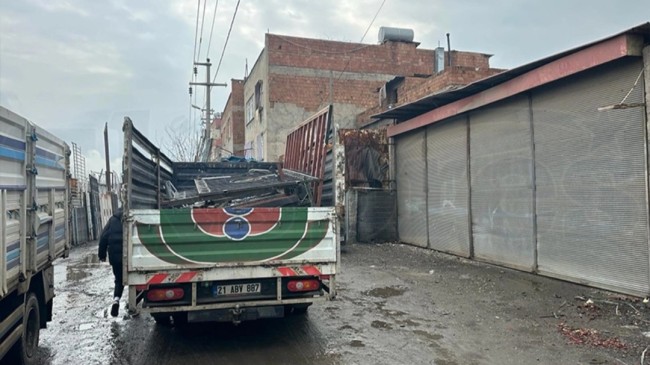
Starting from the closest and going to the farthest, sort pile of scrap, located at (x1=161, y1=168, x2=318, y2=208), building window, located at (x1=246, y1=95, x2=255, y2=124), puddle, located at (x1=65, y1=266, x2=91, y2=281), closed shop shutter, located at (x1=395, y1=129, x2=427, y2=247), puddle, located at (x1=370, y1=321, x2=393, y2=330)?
1. puddle, located at (x1=370, y1=321, x2=393, y2=330)
2. pile of scrap, located at (x1=161, y1=168, x2=318, y2=208)
3. puddle, located at (x1=65, y1=266, x2=91, y2=281)
4. closed shop shutter, located at (x1=395, y1=129, x2=427, y2=247)
5. building window, located at (x1=246, y1=95, x2=255, y2=124)

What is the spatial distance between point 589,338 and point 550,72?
4479 millimetres

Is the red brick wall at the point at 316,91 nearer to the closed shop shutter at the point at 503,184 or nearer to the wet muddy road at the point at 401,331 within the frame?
the closed shop shutter at the point at 503,184

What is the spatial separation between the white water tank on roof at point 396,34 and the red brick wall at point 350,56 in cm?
33

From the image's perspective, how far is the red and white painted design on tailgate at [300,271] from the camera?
475 centimetres

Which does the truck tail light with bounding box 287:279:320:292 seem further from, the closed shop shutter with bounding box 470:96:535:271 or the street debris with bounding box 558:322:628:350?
the closed shop shutter with bounding box 470:96:535:271

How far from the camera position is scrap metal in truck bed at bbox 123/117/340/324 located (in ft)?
14.5

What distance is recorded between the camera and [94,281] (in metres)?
9.09

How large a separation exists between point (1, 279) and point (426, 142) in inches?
421

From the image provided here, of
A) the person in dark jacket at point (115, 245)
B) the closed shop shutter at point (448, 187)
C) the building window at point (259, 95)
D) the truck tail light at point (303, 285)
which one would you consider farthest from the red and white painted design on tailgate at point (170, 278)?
the building window at point (259, 95)

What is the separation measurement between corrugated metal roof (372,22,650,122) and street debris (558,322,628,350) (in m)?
3.98

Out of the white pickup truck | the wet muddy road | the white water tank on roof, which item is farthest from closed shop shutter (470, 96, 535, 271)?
the white water tank on roof

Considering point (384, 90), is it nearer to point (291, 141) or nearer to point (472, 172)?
point (472, 172)

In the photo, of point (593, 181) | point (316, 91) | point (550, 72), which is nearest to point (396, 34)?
point (316, 91)

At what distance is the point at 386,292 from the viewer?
24.8 feet
